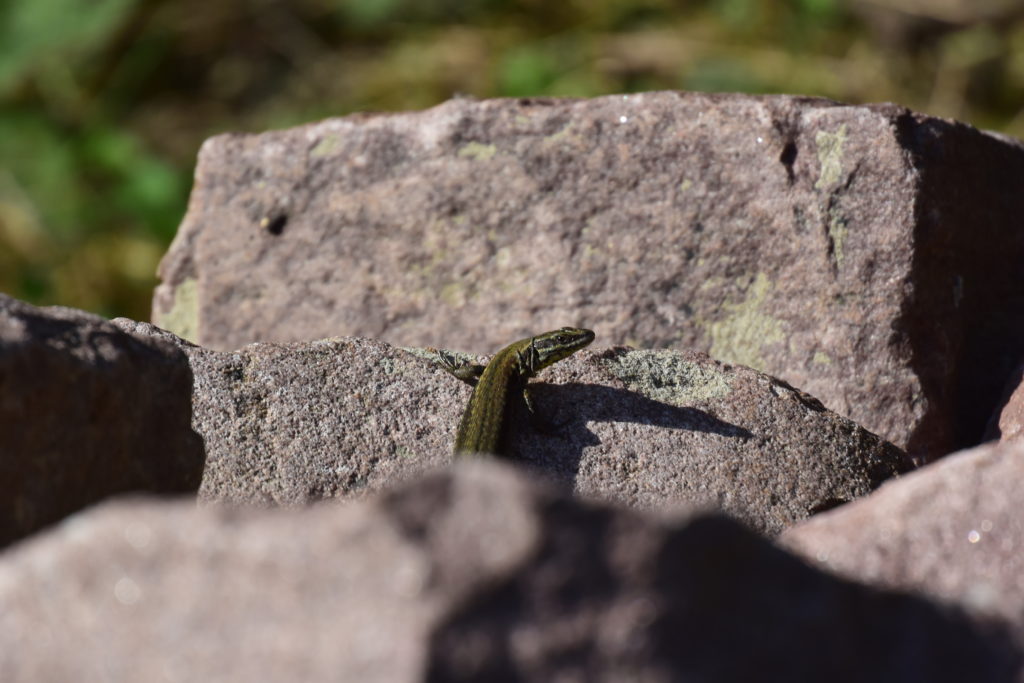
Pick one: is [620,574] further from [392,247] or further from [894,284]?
[392,247]

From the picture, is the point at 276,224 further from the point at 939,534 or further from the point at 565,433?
the point at 939,534

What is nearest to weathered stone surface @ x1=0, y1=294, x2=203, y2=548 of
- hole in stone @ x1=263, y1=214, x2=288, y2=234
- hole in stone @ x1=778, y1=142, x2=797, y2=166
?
hole in stone @ x1=263, y1=214, x2=288, y2=234

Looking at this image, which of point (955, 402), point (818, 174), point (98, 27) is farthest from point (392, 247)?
point (98, 27)

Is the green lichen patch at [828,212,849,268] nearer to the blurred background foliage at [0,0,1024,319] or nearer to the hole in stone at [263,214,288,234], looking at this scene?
the hole in stone at [263,214,288,234]

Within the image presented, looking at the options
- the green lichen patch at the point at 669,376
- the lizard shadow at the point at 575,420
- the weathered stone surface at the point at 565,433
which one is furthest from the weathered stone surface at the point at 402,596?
the green lichen patch at the point at 669,376

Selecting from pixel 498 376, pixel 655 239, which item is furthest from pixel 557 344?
pixel 655 239
